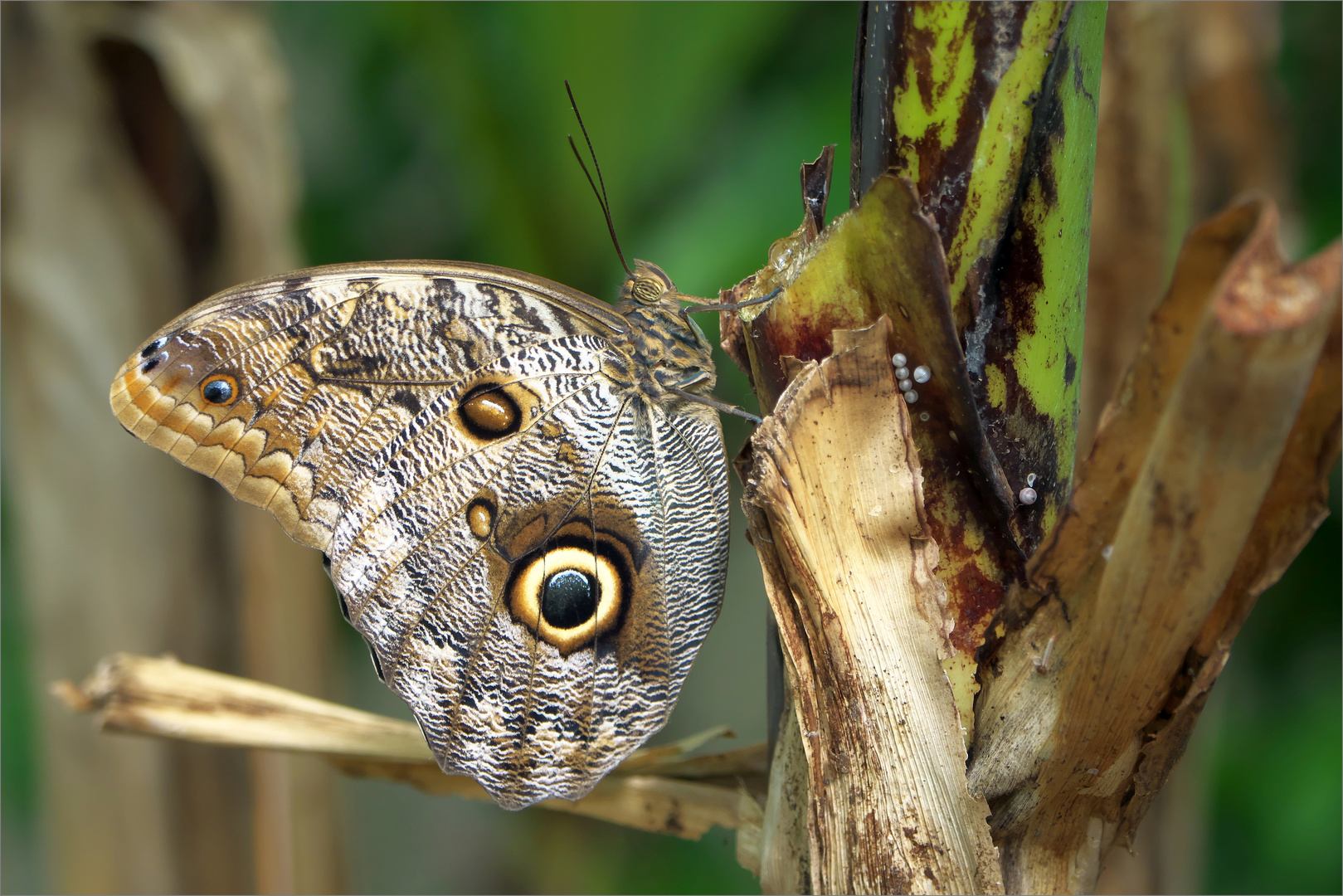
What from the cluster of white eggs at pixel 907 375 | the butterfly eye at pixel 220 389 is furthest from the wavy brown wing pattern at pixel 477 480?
the cluster of white eggs at pixel 907 375

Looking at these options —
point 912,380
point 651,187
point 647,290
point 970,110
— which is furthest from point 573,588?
point 651,187

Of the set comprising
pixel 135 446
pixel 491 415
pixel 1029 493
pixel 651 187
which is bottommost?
pixel 1029 493

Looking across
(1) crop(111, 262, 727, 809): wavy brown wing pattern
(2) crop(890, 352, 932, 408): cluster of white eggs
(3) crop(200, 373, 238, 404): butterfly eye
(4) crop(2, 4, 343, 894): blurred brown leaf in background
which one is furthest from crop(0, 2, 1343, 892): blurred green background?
(2) crop(890, 352, 932, 408): cluster of white eggs

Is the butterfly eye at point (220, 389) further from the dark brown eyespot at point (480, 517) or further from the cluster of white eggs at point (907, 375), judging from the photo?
the cluster of white eggs at point (907, 375)

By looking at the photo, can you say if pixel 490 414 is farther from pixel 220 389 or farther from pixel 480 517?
pixel 220 389

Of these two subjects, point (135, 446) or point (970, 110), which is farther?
point (135, 446)

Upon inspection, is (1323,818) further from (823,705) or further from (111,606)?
(111,606)

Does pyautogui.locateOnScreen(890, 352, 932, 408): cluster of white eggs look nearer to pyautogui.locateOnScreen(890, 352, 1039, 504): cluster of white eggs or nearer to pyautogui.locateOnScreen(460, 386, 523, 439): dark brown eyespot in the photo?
pyautogui.locateOnScreen(890, 352, 1039, 504): cluster of white eggs
